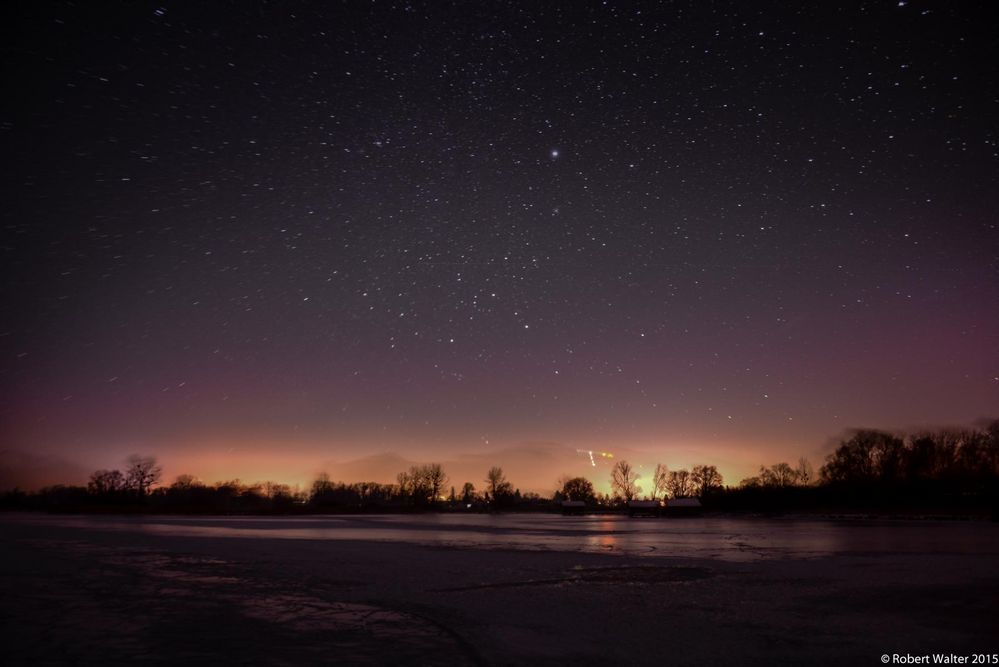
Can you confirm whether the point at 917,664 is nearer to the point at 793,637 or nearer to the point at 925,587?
the point at 793,637

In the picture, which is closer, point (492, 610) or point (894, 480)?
point (492, 610)

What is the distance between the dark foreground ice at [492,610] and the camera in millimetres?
8336

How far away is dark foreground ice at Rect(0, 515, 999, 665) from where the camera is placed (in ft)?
27.3

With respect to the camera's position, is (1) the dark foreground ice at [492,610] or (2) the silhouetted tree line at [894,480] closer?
(1) the dark foreground ice at [492,610]

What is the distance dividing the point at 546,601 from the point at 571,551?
38.3 feet

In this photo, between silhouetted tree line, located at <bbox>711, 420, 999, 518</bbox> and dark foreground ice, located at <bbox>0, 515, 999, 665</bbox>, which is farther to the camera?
silhouetted tree line, located at <bbox>711, 420, 999, 518</bbox>

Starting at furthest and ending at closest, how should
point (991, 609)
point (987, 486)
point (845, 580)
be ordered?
point (987, 486), point (845, 580), point (991, 609)

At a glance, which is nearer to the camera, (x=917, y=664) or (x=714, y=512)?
(x=917, y=664)

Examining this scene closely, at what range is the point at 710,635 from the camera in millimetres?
9312

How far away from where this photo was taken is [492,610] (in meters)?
11.3

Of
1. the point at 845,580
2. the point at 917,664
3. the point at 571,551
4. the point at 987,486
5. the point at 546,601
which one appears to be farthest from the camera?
the point at 987,486

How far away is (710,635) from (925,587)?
25.3ft

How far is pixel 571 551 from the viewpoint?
76.5 feet

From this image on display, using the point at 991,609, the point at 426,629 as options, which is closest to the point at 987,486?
the point at 991,609
